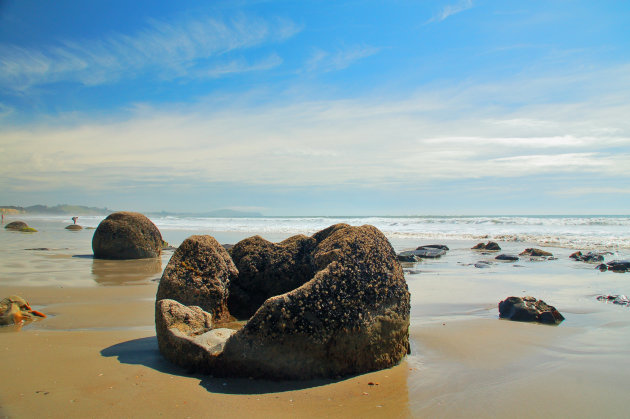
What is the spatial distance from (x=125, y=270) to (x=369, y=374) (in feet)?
30.4

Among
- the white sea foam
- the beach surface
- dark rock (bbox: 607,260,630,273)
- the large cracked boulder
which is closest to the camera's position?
the beach surface

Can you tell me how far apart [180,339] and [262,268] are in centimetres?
195

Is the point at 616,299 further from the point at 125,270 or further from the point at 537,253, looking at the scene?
the point at 125,270

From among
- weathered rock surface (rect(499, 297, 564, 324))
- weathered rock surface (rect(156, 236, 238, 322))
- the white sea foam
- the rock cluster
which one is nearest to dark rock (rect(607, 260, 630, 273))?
the rock cluster

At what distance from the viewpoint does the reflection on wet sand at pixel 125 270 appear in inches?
393

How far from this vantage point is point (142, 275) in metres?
10.7

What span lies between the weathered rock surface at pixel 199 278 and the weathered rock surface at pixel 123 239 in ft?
30.8

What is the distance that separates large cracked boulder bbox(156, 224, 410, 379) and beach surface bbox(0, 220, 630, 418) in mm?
129

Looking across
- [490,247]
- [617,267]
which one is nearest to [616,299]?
[617,267]

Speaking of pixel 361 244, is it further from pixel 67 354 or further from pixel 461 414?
pixel 67 354

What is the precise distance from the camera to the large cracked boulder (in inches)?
148

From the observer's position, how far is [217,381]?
148 inches

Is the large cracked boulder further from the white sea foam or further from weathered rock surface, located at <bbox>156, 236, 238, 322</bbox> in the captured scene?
the white sea foam

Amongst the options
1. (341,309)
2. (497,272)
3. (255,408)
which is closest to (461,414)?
(341,309)
